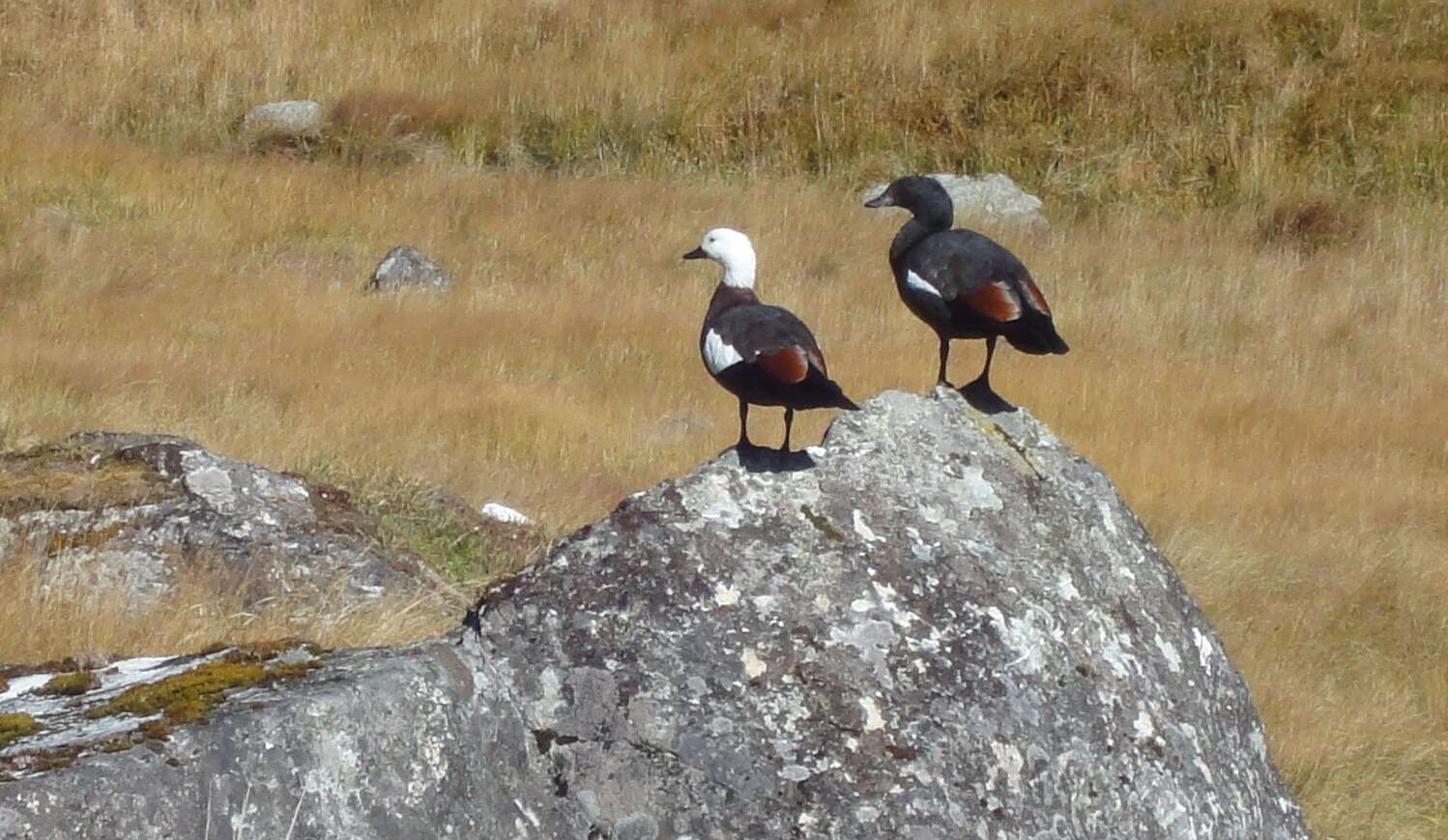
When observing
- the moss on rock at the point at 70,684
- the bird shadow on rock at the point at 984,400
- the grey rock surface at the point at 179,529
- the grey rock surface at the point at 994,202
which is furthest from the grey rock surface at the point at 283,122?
the moss on rock at the point at 70,684

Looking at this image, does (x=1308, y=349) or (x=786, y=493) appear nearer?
(x=786, y=493)

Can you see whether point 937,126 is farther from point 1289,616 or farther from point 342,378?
point 1289,616

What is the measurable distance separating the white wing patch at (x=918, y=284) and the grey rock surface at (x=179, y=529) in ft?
6.87

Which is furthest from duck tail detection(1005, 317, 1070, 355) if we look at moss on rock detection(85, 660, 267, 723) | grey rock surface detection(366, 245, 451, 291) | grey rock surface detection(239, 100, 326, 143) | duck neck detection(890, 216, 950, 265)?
grey rock surface detection(239, 100, 326, 143)

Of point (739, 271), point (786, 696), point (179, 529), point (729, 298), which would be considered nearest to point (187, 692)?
point (786, 696)

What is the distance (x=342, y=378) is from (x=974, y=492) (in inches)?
286

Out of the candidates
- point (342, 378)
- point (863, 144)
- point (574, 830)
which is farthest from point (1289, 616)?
point (863, 144)

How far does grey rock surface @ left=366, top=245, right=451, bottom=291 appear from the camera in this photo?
45.3ft

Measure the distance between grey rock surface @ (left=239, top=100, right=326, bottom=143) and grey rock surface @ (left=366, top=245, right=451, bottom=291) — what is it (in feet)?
20.0

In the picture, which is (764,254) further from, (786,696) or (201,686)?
(201,686)

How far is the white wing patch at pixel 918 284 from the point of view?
4648mm

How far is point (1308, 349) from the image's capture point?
13.1 metres

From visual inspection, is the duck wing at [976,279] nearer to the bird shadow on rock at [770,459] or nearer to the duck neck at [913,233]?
the duck neck at [913,233]

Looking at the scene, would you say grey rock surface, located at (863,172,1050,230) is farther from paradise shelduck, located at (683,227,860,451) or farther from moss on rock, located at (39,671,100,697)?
moss on rock, located at (39,671,100,697)
